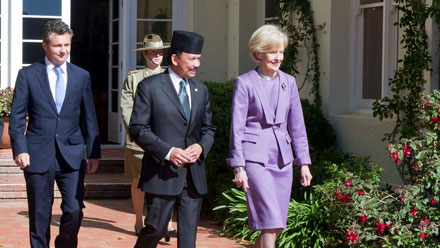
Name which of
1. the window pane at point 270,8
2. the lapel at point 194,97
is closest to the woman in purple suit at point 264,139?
the lapel at point 194,97

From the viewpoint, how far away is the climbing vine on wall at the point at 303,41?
9.65m

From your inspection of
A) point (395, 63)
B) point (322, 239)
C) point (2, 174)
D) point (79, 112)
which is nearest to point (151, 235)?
point (79, 112)

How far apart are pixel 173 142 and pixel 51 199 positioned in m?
1.03

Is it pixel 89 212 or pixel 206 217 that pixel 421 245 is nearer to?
pixel 206 217

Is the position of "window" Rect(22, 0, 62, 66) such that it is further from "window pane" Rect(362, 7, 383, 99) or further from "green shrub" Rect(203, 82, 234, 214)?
"window pane" Rect(362, 7, 383, 99)

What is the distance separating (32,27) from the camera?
1195 centimetres

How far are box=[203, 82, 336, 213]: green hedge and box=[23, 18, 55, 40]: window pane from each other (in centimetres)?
362

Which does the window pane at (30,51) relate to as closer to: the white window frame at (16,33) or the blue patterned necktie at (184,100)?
the white window frame at (16,33)

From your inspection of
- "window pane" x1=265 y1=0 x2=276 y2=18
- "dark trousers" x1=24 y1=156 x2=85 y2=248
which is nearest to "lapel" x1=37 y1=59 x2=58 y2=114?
"dark trousers" x1=24 y1=156 x2=85 y2=248

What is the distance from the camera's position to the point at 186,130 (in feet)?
17.7

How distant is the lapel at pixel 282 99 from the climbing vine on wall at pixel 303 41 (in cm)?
399

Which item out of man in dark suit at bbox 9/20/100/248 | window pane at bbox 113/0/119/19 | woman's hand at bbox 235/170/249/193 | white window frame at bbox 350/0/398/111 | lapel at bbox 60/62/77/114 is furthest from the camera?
window pane at bbox 113/0/119/19

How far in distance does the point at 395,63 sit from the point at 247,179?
3672 mm

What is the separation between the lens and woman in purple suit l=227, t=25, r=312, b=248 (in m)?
5.44
